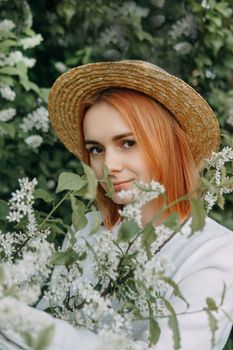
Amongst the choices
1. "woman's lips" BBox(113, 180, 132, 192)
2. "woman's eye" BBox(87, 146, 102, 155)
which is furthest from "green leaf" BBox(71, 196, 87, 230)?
"woman's eye" BBox(87, 146, 102, 155)

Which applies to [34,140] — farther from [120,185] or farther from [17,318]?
[17,318]

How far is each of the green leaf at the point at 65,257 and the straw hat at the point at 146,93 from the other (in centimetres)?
63

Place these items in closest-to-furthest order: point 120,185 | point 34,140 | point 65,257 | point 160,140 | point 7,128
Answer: point 65,257, point 120,185, point 160,140, point 7,128, point 34,140

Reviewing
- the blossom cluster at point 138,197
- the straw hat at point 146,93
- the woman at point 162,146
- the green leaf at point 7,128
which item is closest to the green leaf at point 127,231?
the blossom cluster at point 138,197

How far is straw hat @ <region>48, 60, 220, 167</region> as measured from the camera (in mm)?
2072

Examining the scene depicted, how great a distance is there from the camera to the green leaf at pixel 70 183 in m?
1.54

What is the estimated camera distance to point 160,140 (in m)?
2.09

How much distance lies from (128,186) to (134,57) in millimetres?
1626

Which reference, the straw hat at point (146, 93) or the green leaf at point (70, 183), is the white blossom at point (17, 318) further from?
the straw hat at point (146, 93)

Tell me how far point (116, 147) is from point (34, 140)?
121 cm

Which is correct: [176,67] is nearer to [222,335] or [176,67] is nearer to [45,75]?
[45,75]

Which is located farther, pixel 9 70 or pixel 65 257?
pixel 9 70

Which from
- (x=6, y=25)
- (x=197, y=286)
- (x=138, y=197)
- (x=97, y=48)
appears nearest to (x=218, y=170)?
(x=197, y=286)

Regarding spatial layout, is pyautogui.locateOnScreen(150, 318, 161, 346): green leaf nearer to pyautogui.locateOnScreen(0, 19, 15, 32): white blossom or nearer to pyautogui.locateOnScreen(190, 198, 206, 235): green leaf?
pyautogui.locateOnScreen(190, 198, 206, 235): green leaf
